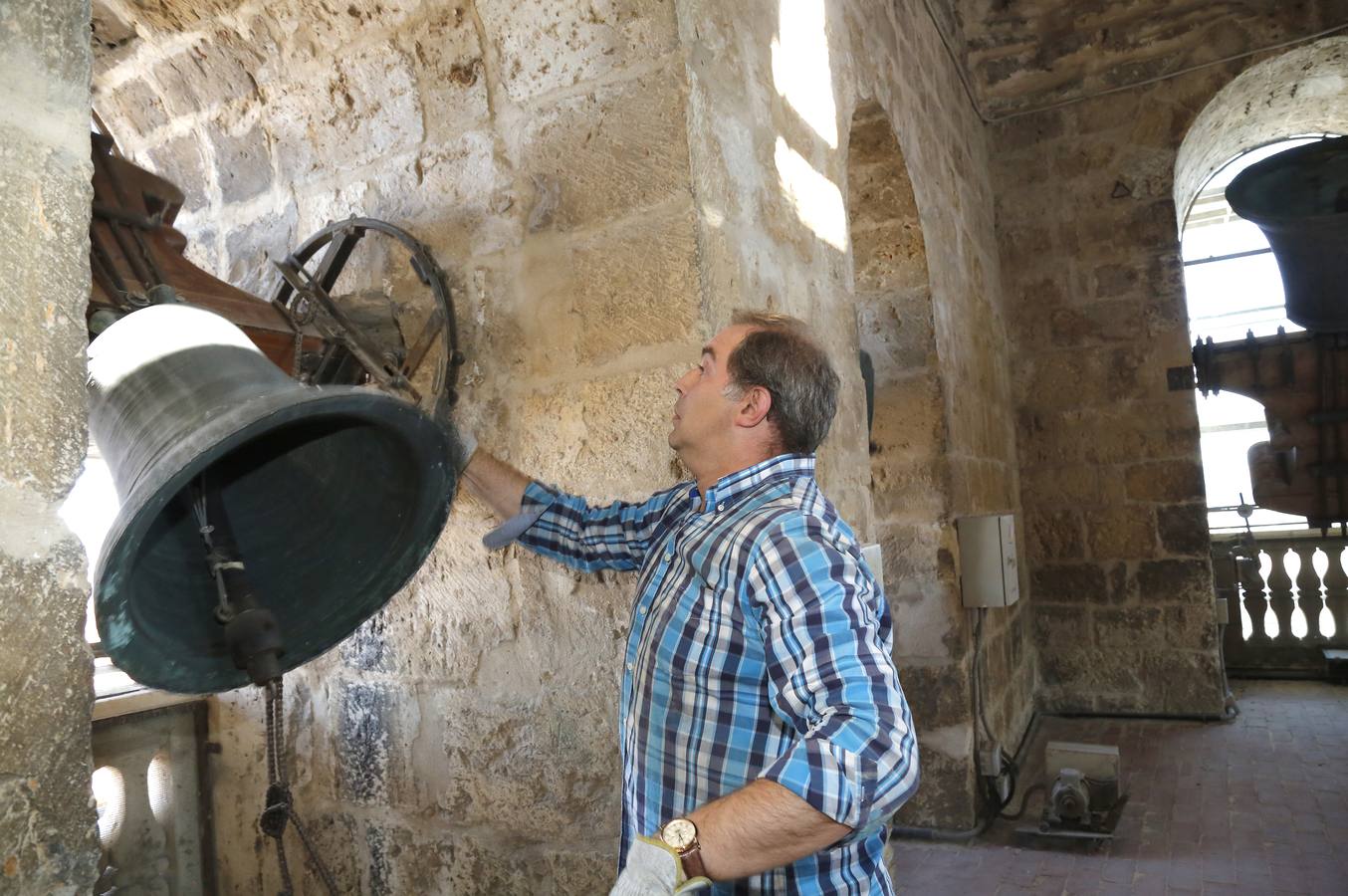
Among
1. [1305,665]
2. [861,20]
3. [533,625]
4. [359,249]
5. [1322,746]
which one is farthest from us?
[1305,665]

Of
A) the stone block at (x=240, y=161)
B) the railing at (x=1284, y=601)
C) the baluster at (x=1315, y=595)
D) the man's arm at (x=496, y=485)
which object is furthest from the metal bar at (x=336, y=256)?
the baluster at (x=1315, y=595)

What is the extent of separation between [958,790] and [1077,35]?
3877 mm

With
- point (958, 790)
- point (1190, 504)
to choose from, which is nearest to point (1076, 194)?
point (1190, 504)

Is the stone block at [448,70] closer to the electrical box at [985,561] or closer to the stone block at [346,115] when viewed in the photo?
the stone block at [346,115]

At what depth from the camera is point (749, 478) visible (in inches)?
51.2

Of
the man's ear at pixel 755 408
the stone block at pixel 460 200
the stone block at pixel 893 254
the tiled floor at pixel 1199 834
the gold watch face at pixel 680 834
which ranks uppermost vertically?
the stone block at pixel 893 254

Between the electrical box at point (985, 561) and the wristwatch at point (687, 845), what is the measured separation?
2.83 meters

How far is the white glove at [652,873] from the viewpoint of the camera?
0.88 metres

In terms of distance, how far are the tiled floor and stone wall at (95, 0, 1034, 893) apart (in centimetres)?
155

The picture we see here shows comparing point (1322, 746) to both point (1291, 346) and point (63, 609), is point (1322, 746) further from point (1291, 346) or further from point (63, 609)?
point (63, 609)

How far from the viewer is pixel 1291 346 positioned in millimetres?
4145

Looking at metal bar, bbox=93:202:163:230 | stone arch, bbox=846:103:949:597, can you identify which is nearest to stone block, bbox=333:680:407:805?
metal bar, bbox=93:202:163:230

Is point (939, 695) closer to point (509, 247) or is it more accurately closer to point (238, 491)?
point (509, 247)

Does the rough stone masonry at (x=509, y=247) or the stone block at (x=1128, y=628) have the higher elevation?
the rough stone masonry at (x=509, y=247)
